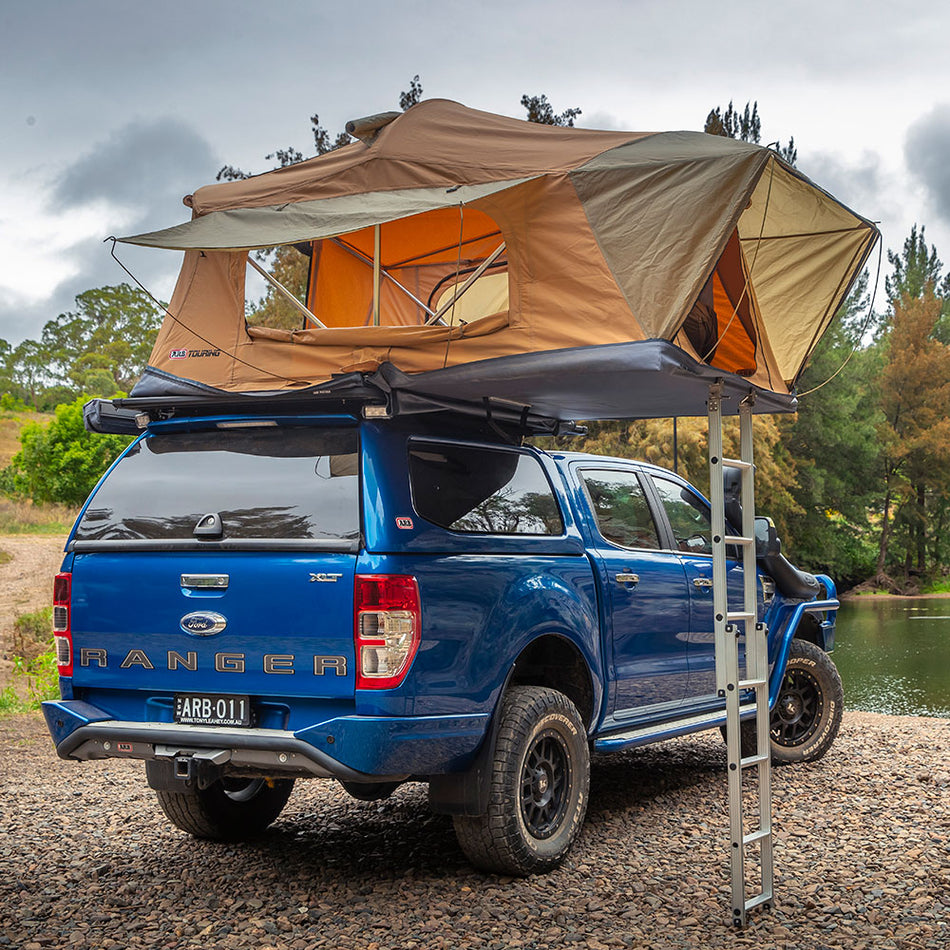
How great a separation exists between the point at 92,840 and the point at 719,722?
3.61 m

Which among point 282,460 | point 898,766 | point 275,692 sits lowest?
point 898,766

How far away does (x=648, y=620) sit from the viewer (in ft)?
21.5

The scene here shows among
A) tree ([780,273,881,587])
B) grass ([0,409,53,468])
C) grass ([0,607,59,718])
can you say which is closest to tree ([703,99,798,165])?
tree ([780,273,881,587])

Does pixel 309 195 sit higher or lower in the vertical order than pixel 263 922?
higher

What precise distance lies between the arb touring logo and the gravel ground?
248 centimetres

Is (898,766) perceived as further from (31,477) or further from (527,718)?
(31,477)

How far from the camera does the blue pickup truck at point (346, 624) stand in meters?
4.79

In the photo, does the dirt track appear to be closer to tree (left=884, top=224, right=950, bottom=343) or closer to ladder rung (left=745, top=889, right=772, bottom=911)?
ladder rung (left=745, top=889, right=772, bottom=911)

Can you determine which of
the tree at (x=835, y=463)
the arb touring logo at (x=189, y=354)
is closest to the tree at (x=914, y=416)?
the tree at (x=835, y=463)

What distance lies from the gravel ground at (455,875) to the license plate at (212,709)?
812 millimetres

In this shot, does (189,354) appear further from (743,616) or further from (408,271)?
(743,616)

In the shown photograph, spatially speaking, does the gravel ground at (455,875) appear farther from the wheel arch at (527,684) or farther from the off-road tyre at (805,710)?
the wheel arch at (527,684)

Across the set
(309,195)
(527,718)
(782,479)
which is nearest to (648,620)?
(527,718)

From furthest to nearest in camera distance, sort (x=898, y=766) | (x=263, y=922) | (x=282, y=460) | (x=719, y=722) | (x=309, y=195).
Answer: (x=898, y=766)
(x=719, y=722)
(x=309, y=195)
(x=282, y=460)
(x=263, y=922)
